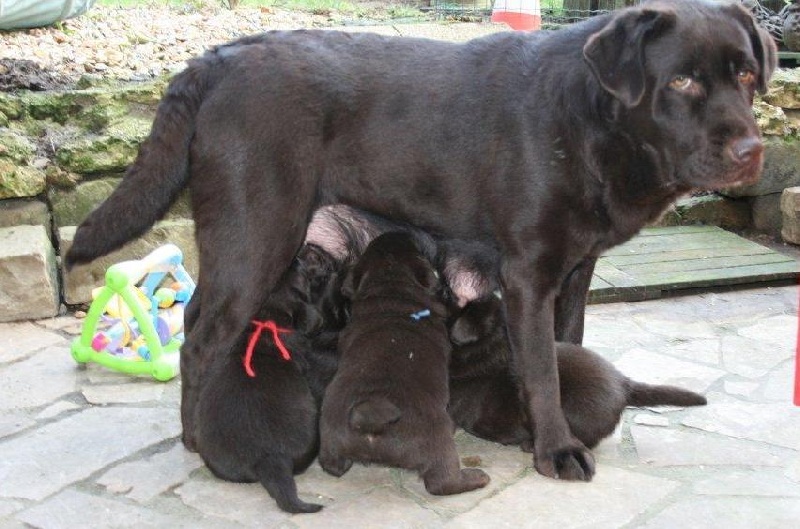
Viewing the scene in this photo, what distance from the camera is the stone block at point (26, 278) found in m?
4.59

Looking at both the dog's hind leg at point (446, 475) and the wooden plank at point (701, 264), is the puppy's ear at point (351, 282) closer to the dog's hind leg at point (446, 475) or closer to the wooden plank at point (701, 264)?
the dog's hind leg at point (446, 475)

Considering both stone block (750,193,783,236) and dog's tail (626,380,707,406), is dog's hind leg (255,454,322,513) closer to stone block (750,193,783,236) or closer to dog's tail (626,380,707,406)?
dog's tail (626,380,707,406)

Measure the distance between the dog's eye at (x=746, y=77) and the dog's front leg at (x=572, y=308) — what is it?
0.93m

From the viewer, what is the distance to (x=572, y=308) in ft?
12.3

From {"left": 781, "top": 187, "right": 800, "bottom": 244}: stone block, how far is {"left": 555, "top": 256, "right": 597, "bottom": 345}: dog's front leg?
110 inches

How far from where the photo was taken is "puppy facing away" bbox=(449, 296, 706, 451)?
3318 mm

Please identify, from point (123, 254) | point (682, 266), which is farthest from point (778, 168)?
A: point (123, 254)

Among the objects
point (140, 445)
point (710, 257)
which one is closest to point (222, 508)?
point (140, 445)

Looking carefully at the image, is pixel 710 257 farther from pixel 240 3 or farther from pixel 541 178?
pixel 240 3

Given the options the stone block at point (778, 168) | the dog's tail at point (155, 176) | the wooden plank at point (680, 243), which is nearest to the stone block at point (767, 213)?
the stone block at point (778, 168)

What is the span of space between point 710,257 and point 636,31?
2973 mm

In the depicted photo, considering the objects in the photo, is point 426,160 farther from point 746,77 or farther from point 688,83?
point 746,77

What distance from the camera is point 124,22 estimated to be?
707 cm

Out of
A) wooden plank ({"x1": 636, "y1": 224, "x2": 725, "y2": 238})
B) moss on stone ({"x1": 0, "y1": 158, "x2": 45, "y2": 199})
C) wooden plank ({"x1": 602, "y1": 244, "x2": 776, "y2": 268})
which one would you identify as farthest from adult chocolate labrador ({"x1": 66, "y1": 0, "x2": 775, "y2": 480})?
wooden plank ({"x1": 636, "y1": 224, "x2": 725, "y2": 238})
